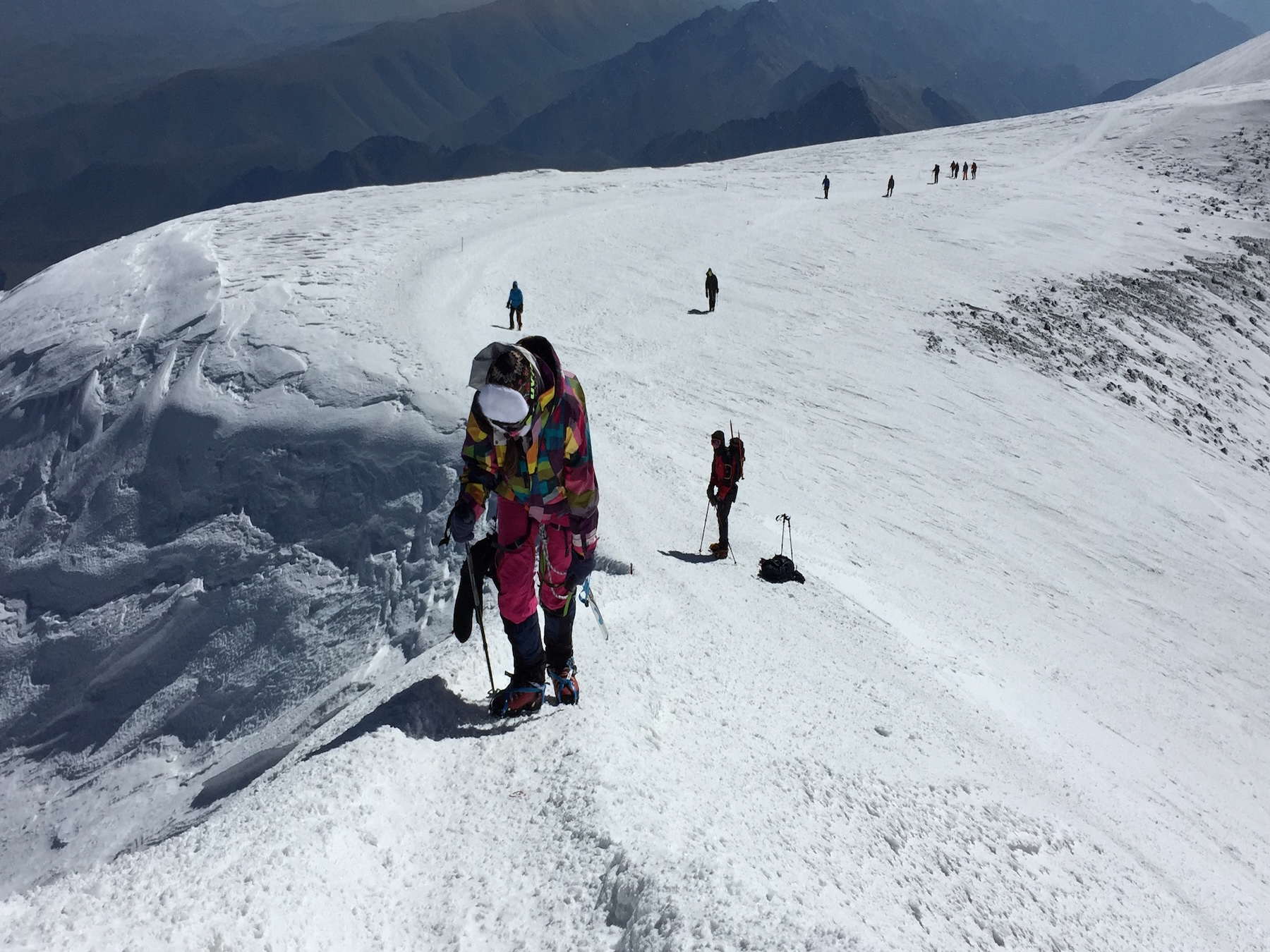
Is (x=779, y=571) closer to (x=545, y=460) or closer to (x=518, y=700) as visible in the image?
(x=518, y=700)

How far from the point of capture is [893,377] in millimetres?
21297

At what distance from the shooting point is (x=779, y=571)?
30.9 feet

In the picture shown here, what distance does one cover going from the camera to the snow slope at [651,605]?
376 centimetres

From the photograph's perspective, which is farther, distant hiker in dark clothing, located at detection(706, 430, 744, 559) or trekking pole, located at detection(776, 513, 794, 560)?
trekking pole, located at detection(776, 513, 794, 560)

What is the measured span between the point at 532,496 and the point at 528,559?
46 centimetres

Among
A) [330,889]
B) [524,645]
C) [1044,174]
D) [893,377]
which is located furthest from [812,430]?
[1044,174]

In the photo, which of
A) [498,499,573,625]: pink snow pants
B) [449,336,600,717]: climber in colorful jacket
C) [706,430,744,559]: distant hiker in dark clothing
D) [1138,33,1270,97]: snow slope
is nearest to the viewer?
[449,336,600,717]: climber in colorful jacket

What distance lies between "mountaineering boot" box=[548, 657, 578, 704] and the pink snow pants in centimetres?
42

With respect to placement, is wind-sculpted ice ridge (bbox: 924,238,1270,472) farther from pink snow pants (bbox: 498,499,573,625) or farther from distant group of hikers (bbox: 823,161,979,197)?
pink snow pants (bbox: 498,499,573,625)

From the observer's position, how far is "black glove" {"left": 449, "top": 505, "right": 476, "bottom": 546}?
4.55 meters

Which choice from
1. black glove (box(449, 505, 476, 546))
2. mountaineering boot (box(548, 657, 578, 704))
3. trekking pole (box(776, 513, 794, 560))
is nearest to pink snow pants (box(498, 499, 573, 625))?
black glove (box(449, 505, 476, 546))

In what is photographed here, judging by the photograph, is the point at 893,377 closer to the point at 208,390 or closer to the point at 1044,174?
the point at 208,390

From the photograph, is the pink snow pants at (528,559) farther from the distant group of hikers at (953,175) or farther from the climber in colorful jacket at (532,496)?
the distant group of hikers at (953,175)

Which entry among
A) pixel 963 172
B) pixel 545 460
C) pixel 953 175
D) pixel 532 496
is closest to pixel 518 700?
pixel 532 496
